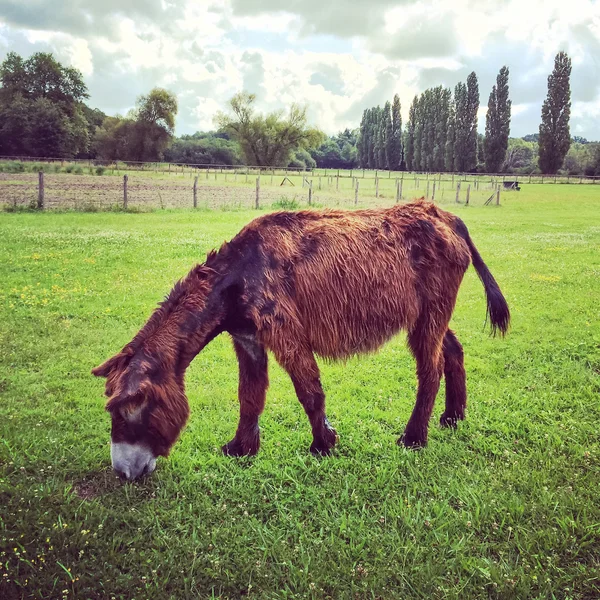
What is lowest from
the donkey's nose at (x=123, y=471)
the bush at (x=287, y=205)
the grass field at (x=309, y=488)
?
the grass field at (x=309, y=488)

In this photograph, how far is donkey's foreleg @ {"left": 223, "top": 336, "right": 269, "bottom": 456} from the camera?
3595 millimetres

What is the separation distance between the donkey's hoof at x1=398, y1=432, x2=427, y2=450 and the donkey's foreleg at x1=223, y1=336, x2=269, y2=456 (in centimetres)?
122

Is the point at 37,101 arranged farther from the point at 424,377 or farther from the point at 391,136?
the point at 391,136

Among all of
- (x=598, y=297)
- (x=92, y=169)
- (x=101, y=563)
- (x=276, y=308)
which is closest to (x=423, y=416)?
(x=276, y=308)

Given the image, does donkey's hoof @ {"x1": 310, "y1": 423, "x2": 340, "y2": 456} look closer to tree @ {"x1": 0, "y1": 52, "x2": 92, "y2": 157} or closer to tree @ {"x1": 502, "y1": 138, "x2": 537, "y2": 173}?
tree @ {"x1": 0, "y1": 52, "x2": 92, "y2": 157}

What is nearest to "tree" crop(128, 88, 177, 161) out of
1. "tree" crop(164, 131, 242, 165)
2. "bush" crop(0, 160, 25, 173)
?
"tree" crop(164, 131, 242, 165)

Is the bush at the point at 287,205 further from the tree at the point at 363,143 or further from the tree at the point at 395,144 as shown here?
the tree at the point at 363,143

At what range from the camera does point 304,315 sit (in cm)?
351

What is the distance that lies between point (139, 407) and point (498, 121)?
64257mm

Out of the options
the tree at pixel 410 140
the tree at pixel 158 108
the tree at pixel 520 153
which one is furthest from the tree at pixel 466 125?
the tree at pixel 158 108

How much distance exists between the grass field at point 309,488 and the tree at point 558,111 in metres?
58.1

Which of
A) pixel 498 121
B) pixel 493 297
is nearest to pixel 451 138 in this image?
pixel 498 121

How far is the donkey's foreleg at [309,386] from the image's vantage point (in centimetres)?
345

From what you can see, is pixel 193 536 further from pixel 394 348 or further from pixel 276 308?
pixel 394 348
